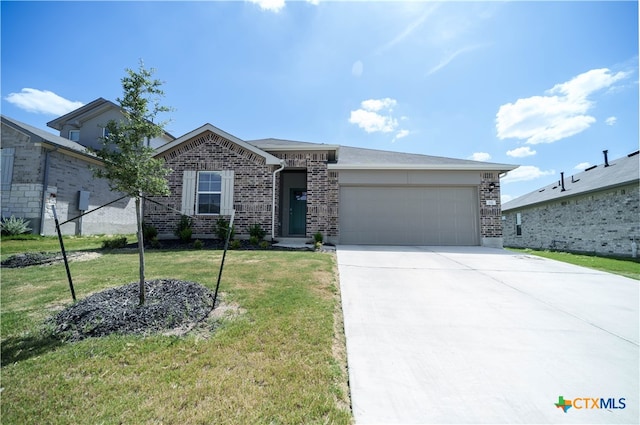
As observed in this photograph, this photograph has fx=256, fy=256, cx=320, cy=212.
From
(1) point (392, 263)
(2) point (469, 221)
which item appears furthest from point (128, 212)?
(2) point (469, 221)

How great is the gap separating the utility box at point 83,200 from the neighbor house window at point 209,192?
6803 millimetres

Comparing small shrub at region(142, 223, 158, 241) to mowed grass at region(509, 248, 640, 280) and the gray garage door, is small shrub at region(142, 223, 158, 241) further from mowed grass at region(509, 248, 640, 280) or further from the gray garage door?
mowed grass at region(509, 248, 640, 280)

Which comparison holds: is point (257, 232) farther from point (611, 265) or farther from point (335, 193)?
point (611, 265)

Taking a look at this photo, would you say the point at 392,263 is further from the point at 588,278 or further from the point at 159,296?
the point at 159,296

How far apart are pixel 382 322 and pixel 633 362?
2394 millimetres

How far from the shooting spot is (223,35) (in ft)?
27.2

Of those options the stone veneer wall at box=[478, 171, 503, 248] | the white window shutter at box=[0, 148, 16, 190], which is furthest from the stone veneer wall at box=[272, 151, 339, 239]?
the white window shutter at box=[0, 148, 16, 190]

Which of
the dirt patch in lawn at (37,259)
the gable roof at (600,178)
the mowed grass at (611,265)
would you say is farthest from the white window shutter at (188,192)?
the gable roof at (600,178)

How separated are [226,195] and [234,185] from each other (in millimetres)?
492

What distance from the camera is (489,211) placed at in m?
10.2

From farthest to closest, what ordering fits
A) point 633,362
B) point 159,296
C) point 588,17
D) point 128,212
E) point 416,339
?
point 128,212
point 588,17
point 159,296
point 416,339
point 633,362

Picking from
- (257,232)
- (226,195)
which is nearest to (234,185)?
Result: (226,195)

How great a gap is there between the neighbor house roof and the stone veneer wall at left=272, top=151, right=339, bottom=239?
13.6m

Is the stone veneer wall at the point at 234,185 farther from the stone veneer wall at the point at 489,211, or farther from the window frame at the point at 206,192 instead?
the stone veneer wall at the point at 489,211
